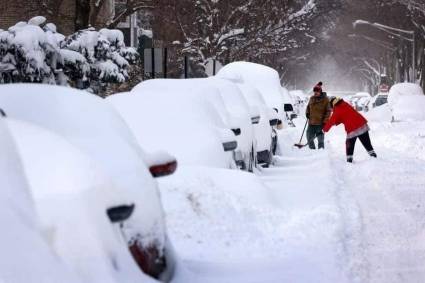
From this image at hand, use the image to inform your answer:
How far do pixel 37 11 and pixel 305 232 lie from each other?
19.5 metres

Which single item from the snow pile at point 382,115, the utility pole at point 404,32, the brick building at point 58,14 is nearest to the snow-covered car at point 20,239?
the brick building at point 58,14

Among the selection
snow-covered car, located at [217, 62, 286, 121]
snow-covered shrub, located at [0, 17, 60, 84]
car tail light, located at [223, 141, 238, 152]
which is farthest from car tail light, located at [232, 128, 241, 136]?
snow-covered car, located at [217, 62, 286, 121]

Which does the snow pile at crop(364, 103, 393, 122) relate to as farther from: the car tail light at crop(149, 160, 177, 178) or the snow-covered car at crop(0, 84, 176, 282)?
the car tail light at crop(149, 160, 177, 178)

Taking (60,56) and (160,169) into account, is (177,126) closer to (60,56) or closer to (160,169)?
(160,169)

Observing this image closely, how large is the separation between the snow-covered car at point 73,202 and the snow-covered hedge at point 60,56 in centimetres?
1055

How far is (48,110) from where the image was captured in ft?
17.2

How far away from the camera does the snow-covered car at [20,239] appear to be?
2625 mm

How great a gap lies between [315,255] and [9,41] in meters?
8.16

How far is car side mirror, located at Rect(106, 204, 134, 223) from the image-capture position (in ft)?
11.7

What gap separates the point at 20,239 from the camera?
2662 millimetres

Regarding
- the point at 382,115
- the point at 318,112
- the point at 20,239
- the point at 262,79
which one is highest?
the point at 20,239

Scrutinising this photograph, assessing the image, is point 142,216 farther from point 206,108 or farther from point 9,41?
point 9,41

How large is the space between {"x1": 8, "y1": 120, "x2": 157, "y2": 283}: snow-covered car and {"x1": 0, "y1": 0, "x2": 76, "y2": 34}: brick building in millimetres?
22480

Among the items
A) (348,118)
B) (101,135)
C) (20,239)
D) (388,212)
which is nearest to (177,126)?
(388,212)
